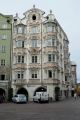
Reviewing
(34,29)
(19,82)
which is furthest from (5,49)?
(19,82)

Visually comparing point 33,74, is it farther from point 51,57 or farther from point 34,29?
point 34,29

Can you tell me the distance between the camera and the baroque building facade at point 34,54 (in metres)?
45.8

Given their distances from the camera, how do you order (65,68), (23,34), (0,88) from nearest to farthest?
(0,88) → (23,34) → (65,68)

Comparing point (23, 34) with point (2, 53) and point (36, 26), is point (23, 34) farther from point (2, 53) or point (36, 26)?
point (2, 53)

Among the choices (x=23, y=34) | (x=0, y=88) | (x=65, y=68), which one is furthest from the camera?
(x=65, y=68)

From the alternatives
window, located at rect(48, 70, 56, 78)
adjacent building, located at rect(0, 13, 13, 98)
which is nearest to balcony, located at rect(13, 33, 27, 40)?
adjacent building, located at rect(0, 13, 13, 98)

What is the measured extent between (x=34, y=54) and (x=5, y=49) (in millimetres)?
7869

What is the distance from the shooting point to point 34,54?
4759 cm

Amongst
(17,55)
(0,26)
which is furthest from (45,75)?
(0,26)

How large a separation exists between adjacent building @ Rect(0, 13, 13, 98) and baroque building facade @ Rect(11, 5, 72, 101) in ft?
4.31

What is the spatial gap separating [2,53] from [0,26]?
756 cm

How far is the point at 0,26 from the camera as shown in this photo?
164 feet

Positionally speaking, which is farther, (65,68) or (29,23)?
(65,68)

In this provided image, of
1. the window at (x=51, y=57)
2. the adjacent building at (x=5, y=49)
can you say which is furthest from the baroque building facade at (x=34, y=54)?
the adjacent building at (x=5, y=49)
